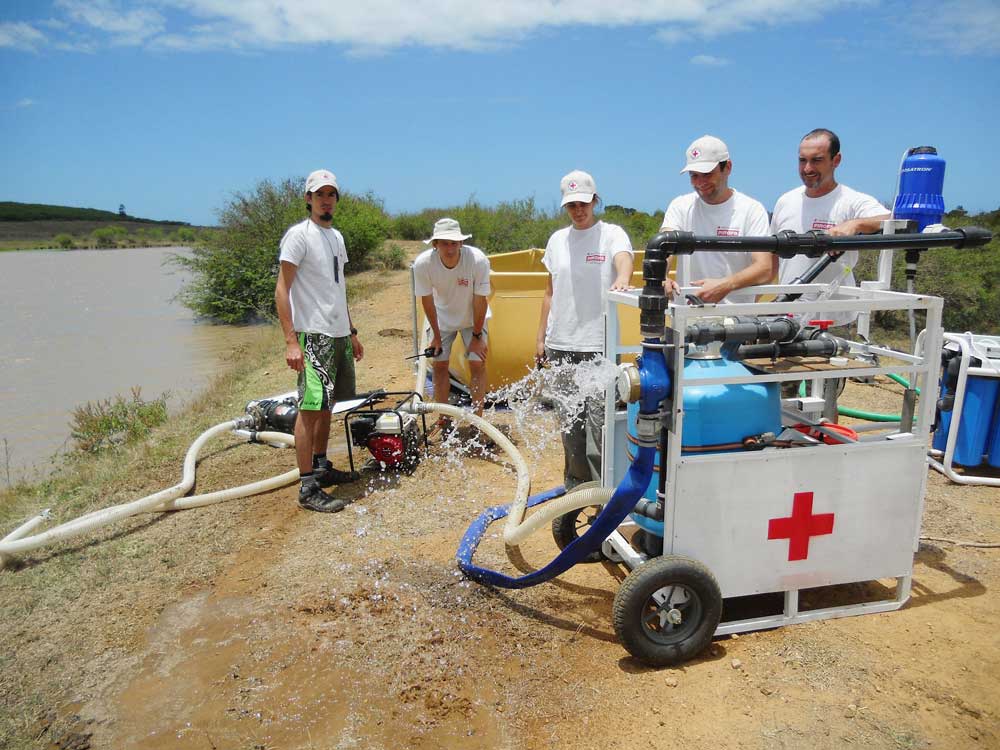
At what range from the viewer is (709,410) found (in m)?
2.72

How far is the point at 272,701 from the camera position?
8.61 ft

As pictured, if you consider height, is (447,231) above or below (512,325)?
above

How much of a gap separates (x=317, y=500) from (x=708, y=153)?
3120mm

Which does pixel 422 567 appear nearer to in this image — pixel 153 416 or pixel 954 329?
pixel 153 416

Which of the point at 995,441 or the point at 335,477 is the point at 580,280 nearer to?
the point at 335,477

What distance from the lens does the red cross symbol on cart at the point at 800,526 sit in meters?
2.70

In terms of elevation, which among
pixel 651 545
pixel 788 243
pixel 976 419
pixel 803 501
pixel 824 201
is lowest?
pixel 651 545

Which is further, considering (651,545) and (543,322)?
(543,322)

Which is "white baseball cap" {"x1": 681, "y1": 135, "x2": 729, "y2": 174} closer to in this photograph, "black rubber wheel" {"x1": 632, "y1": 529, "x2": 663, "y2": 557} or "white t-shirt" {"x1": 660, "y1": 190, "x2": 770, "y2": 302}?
"white t-shirt" {"x1": 660, "y1": 190, "x2": 770, "y2": 302}

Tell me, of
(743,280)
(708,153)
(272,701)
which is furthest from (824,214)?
(272,701)

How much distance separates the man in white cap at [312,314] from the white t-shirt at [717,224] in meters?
2.14

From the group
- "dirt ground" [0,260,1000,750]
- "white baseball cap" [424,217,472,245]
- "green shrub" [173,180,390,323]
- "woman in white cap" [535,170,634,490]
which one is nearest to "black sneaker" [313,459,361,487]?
"dirt ground" [0,260,1000,750]

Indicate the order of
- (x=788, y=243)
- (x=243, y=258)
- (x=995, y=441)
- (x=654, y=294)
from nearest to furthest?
(x=654, y=294) → (x=788, y=243) → (x=995, y=441) → (x=243, y=258)

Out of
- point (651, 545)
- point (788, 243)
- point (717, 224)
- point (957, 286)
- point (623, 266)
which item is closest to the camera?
point (788, 243)
